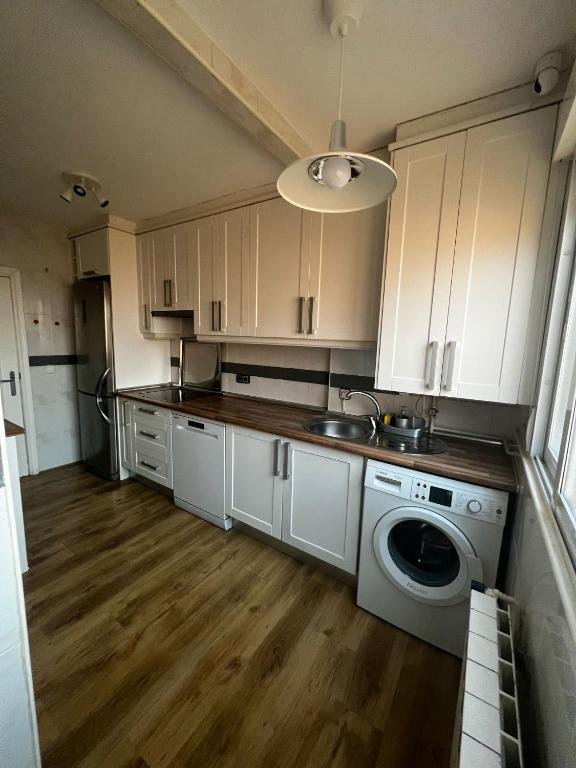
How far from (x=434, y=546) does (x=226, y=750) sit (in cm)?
114

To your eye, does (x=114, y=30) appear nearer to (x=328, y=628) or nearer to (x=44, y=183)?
(x=44, y=183)

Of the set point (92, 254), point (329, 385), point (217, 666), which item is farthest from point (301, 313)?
point (92, 254)

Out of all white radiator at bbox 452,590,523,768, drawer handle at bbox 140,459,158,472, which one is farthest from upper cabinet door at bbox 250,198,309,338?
white radiator at bbox 452,590,523,768

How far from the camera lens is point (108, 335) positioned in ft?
9.15

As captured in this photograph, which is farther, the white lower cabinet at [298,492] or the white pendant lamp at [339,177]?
A: the white lower cabinet at [298,492]

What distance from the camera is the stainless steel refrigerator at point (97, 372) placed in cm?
279

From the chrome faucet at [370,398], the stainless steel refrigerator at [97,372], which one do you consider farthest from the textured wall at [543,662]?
the stainless steel refrigerator at [97,372]

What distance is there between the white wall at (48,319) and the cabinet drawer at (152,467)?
3.50 feet

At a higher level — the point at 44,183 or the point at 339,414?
the point at 44,183

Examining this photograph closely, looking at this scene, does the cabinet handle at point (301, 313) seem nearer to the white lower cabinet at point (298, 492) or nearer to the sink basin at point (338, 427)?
the sink basin at point (338, 427)

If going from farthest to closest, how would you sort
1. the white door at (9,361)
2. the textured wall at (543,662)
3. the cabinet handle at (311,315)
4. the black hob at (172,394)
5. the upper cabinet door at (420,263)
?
the white door at (9,361)
the black hob at (172,394)
the cabinet handle at (311,315)
the upper cabinet door at (420,263)
the textured wall at (543,662)

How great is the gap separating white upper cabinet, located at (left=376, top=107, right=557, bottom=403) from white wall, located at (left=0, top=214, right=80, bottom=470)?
3191mm

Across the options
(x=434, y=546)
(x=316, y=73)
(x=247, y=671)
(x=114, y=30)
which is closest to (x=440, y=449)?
(x=434, y=546)

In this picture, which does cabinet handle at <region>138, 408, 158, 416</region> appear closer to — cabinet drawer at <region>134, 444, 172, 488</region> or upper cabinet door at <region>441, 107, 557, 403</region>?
cabinet drawer at <region>134, 444, 172, 488</region>
